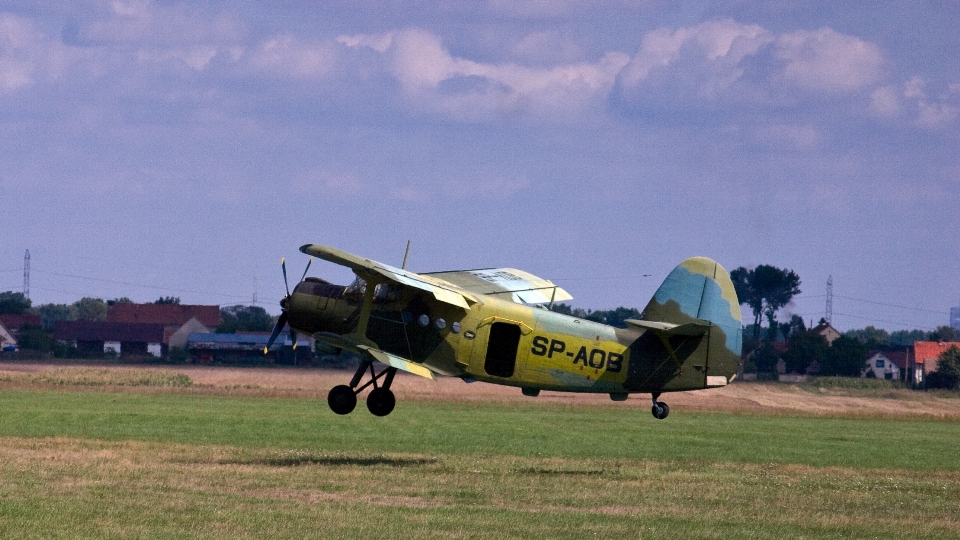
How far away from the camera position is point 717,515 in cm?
2067

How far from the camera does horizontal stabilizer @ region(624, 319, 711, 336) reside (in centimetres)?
2494

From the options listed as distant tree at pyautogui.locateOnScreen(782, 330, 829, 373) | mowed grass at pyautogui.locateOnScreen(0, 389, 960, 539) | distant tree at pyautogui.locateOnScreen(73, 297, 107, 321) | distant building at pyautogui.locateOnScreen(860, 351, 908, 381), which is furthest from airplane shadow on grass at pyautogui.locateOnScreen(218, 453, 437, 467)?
distant tree at pyautogui.locateOnScreen(73, 297, 107, 321)

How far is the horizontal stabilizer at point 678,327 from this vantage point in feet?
81.8

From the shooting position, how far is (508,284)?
92.9 ft

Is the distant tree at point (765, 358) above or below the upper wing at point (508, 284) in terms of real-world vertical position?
above

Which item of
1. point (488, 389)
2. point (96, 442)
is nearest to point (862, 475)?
point (96, 442)

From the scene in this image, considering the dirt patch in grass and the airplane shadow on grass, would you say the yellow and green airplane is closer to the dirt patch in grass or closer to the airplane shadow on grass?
the airplane shadow on grass

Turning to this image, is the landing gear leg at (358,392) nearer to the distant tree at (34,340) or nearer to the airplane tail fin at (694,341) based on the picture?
the airplane tail fin at (694,341)

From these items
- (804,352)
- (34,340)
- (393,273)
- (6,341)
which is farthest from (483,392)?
(6,341)

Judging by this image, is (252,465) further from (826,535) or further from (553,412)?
(553,412)

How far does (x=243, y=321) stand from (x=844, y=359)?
2377 inches

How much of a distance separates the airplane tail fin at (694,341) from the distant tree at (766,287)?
11138 cm

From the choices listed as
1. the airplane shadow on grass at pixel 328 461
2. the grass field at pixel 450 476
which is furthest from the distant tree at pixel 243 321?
the airplane shadow on grass at pixel 328 461

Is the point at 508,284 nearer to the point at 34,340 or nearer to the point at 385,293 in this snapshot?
the point at 385,293
